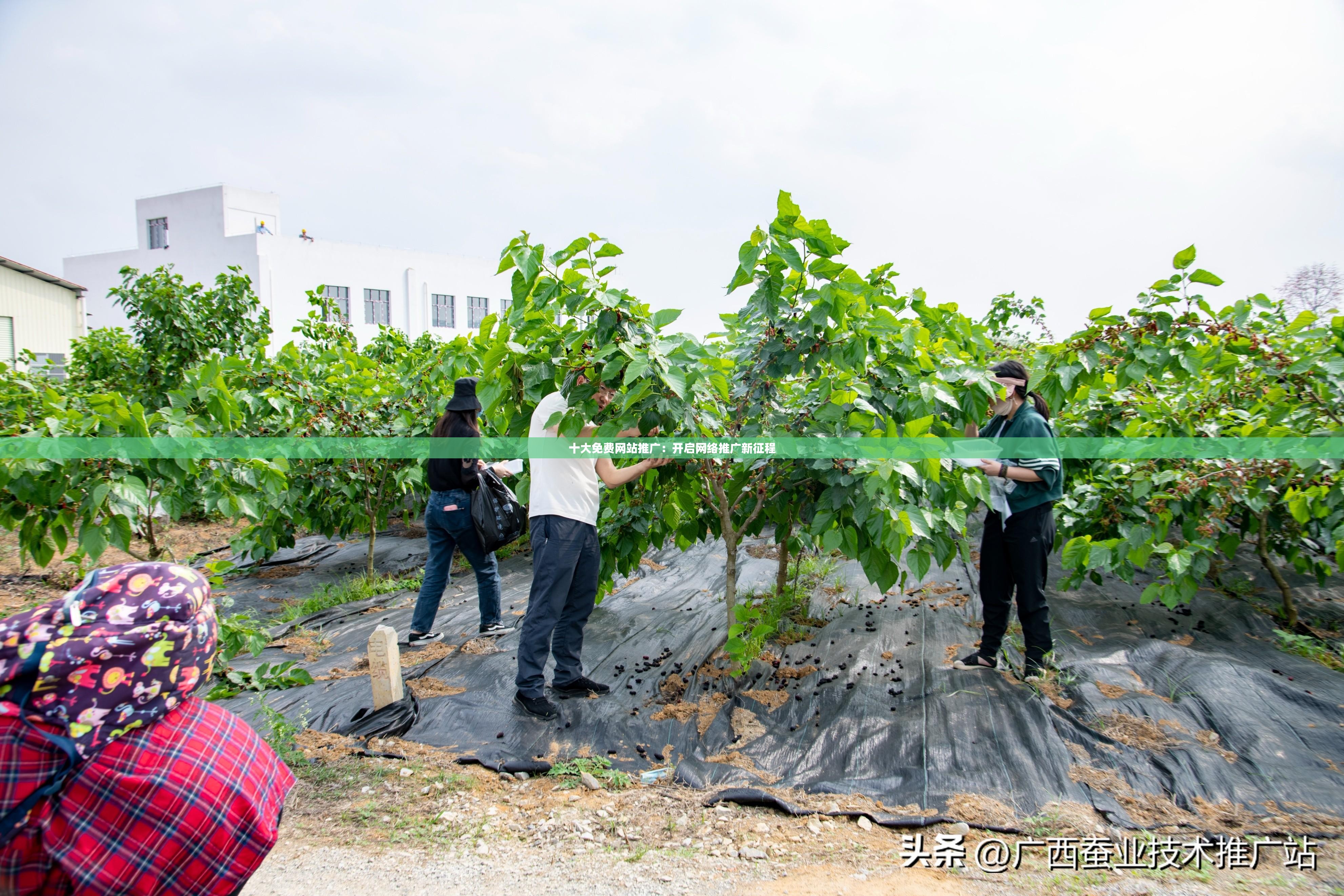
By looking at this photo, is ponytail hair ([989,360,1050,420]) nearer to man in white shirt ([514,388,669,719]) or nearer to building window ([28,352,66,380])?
man in white shirt ([514,388,669,719])

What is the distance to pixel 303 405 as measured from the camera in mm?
5066

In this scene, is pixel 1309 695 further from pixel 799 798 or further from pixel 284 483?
pixel 284 483

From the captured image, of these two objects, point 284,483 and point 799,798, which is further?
point 284,483

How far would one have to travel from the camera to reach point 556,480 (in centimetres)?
318

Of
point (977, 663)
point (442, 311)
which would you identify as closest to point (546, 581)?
point (977, 663)

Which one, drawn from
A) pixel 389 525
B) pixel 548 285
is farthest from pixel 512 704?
pixel 389 525

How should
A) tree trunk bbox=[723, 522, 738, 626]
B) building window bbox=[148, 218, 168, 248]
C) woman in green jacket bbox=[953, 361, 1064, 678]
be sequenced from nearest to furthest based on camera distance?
woman in green jacket bbox=[953, 361, 1064, 678], tree trunk bbox=[723, 522, 738, 626], building window bbox=[148, 218, 168, 248]

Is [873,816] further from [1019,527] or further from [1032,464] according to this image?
[1032,464]

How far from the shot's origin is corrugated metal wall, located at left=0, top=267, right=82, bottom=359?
18281mm

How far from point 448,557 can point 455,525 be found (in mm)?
215

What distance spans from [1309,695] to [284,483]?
4.45m

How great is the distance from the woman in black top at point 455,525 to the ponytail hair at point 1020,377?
8.47 feet

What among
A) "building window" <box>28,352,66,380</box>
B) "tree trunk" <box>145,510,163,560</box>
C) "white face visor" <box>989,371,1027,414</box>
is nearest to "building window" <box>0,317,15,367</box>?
"building window" <box>28,352,66,380</box>

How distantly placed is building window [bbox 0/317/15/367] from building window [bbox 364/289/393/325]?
36.9 ft
